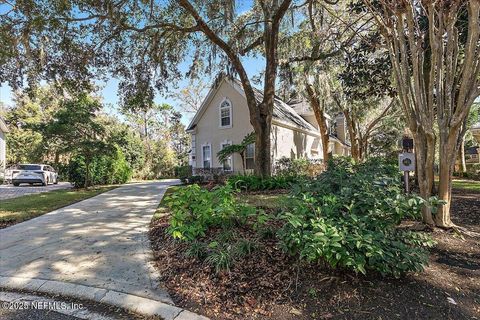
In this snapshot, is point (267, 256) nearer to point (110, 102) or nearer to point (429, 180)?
point (429, 180)

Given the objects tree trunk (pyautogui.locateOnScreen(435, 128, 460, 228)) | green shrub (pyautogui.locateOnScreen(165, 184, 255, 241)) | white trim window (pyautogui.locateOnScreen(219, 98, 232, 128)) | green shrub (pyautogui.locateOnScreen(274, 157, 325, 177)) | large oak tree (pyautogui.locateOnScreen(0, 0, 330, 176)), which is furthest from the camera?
white trim window (pyautogui.locateOnScreen(219, 98, 232, 128))

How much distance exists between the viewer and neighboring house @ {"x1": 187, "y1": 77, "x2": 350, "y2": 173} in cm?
1653

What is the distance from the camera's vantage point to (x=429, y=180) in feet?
14.6

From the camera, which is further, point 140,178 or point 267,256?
point 140,178

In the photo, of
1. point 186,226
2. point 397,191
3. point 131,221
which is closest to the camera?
point 397,191

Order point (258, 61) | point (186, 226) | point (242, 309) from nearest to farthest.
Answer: point (242, 309) → point (186, 226) → point (258, 61)

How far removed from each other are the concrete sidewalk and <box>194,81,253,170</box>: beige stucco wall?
1039 cm

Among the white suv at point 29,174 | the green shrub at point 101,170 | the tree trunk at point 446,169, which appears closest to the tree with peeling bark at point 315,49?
the tree trunk at point 446,169

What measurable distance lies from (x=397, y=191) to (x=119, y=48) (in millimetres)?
11101

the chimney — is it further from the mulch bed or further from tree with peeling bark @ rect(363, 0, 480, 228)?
the mulch bed

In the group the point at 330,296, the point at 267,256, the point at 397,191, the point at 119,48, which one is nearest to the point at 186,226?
the point at 267,256

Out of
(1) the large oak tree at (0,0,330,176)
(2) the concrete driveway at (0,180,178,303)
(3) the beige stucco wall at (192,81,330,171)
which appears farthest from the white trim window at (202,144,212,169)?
(2) the concrete driveway at (0,180,178,303)

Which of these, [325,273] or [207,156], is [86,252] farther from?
[207,156]

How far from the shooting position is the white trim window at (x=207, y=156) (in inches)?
711
